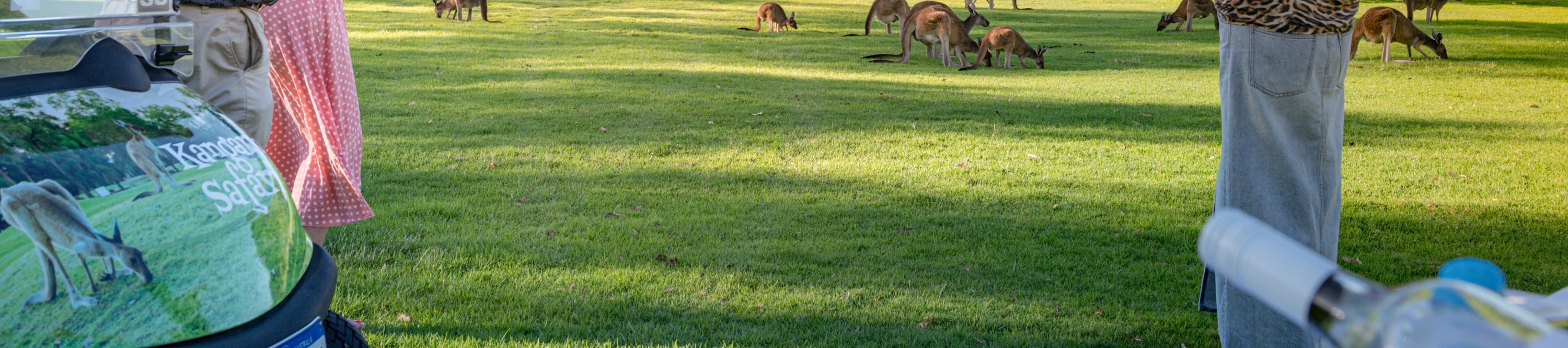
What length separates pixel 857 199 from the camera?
5.64 m

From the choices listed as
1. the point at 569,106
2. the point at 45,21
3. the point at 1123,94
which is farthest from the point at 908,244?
the point at 1123,94

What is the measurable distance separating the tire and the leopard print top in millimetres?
2574

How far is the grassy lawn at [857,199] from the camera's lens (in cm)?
370

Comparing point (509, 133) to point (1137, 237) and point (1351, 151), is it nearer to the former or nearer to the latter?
point (1137, 237)

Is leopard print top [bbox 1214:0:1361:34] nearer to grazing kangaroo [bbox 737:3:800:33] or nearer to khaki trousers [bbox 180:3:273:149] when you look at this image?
khaki trousers [bbox 180:3:273:149]

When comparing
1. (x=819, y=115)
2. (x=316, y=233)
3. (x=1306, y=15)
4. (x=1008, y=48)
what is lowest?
(x=819, y=115)

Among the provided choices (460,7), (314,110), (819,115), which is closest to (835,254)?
(314,110)

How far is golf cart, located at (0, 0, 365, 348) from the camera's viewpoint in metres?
1.51

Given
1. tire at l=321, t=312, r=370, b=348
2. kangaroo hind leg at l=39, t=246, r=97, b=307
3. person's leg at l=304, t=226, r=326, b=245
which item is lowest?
person's leg at l=304, t=226, r=326, b=245

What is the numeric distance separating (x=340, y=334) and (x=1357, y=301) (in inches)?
84.2

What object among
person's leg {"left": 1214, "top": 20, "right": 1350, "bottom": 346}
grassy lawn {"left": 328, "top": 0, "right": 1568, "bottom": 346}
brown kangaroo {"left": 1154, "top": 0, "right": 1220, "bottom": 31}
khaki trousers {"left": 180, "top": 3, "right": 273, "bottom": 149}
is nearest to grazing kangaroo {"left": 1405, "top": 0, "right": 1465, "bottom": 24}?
brown kangaroo {"left": 1154, "top": 0, "right": 1220, "bottom": 31}

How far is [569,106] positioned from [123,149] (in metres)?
7.28

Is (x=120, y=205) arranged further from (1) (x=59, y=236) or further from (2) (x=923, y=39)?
(2) (x=923, y=39)

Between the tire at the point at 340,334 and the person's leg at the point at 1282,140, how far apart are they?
2.42 m
